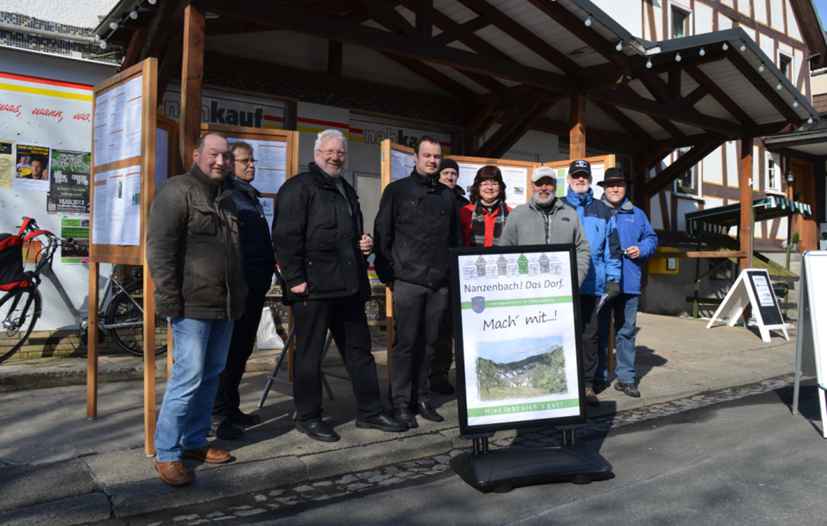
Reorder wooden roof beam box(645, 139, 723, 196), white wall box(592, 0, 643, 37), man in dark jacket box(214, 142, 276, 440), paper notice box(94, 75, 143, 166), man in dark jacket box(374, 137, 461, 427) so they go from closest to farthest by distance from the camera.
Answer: paper notice box(94, 75, 143, 166) < man in dark jacket box(214, 142, 276, 440) < man in dark jacket box(374, 137, 461, 427) < wooden roof beam box(645, 139, 723, 196) < white wall box(592, 0, 643, 37)

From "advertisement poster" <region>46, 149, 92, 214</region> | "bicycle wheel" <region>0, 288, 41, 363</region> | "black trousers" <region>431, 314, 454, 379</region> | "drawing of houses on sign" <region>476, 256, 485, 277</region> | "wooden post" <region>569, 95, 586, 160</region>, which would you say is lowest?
"black trousers" <region>431, 314, 454, 379</region>

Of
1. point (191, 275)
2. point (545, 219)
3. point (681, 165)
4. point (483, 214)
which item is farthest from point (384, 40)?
point (681, 165)

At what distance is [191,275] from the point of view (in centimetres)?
359

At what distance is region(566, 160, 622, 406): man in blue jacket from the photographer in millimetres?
5641

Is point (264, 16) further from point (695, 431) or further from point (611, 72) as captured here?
point (695, 431)

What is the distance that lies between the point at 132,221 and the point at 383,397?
2520mm

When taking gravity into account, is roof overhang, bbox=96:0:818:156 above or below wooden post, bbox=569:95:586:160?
above

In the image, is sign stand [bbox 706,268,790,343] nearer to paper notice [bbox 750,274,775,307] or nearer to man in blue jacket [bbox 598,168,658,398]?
paper notice [bbox 750,274,775,307]

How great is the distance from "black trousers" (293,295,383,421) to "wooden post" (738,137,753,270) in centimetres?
835

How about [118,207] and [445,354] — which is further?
[445,354]

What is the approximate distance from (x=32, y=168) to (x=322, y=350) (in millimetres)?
4006

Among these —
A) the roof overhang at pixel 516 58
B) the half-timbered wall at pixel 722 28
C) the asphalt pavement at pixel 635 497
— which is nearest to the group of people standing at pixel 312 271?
the asphalt pavement at pixel 635 497

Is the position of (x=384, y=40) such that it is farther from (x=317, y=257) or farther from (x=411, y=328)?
(x=411, y=328)

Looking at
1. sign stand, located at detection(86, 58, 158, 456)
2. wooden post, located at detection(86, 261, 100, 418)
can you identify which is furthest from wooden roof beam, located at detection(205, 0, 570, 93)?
wooden post, located at detection(86, 261, 100, 418)
